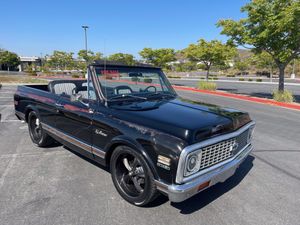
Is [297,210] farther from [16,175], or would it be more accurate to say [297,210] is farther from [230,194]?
[16,175]

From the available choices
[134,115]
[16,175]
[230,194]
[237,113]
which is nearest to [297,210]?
[230,194]

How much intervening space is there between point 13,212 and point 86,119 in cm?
146

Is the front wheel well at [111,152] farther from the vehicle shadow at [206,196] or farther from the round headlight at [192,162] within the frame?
the vehicle shadow at [206,196]

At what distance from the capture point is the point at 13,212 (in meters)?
2.76

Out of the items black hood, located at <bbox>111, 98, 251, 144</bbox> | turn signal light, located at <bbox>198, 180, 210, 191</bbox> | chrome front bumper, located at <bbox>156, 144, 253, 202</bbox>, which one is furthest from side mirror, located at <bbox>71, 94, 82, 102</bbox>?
turn signal light, located at <bbox>198, 180, 210, 191</bbox>

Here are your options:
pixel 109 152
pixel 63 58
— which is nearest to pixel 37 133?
pixel 109 152

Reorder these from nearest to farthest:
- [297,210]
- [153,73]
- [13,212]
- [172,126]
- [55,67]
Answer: [172,126] → [13,212] → [297,210] → [153,73] → [55,67]

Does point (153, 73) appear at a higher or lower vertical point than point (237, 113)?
higher

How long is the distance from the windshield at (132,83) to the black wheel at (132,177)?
915 mm

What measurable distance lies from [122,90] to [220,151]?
181 cm

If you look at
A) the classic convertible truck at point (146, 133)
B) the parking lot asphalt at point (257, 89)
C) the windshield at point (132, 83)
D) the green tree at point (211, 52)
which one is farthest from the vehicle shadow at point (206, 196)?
the green tree at point (211, 52)

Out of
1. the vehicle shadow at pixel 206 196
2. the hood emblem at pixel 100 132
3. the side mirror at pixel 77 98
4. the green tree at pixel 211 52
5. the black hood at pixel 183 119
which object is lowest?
the vehicle shadow at pixel 206 196

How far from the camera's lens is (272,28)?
12586 mm

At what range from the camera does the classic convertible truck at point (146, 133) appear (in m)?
2.38
